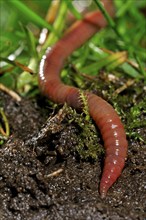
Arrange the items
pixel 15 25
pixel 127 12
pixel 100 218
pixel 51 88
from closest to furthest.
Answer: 1. pixel 100 218
2. pixel 51 88
3. pixel 15 25
4. pixel 127 12

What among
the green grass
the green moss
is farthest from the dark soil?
the green grass

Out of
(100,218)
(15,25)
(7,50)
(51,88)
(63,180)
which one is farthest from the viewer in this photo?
(15,25)

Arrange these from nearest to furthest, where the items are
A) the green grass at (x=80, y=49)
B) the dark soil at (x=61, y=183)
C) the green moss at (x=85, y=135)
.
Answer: the dark soil at (x=61, y=183) → the green moss at (x=85, y=135) → the green grass at (x=80, y=49)

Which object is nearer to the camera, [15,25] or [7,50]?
[7,50]

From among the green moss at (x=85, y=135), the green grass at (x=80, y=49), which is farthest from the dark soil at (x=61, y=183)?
the green grass at (x=80, y=49)

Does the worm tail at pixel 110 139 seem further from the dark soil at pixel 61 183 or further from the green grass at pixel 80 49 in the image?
the green grass at pixel 80 49

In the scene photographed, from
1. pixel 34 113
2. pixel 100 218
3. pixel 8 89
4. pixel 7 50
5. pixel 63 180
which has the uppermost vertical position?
pixel 7 50

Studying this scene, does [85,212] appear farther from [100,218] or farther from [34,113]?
[34,113]

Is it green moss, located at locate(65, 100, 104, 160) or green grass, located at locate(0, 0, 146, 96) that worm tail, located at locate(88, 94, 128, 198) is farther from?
green grass, located at locate(0, 0, 146, 96)

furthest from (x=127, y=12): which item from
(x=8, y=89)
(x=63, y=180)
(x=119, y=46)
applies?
(x=63, y=180)
